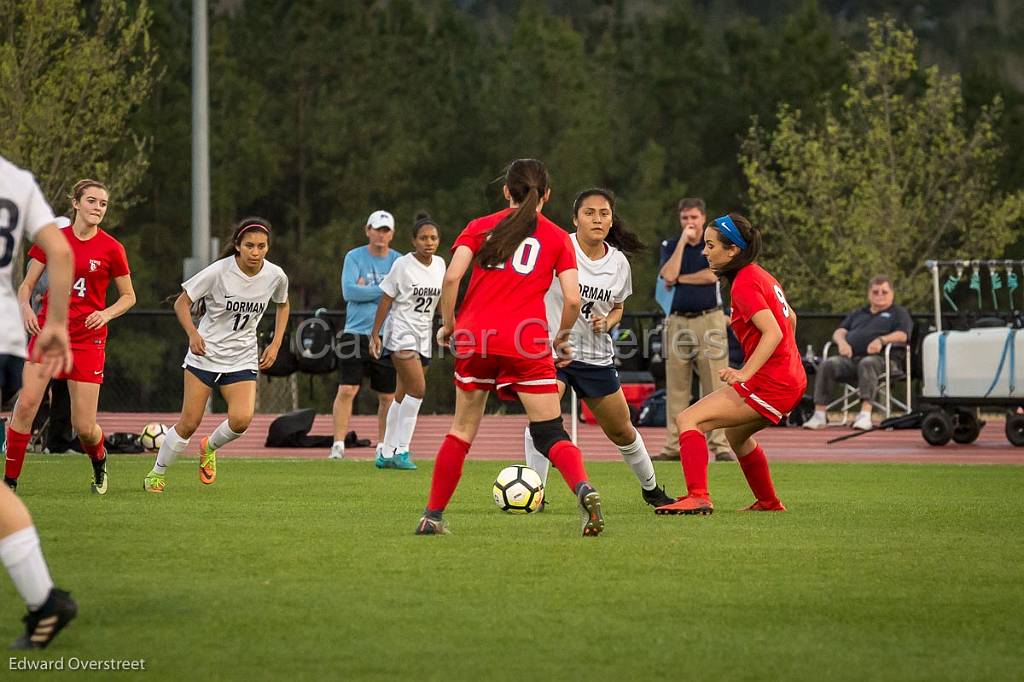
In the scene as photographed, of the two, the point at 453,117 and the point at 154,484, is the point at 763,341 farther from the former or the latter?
the point at 453,117

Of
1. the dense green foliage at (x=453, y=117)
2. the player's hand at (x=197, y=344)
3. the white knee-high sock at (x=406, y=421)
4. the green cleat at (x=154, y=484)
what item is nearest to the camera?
the player's hand at (x=197, y=344)

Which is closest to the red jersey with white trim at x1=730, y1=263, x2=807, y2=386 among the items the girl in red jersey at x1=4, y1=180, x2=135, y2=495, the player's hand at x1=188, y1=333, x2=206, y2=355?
the player's hand at x1=188, y1=333, x2=206, y2=355

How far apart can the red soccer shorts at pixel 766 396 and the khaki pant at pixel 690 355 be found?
4.90 meters

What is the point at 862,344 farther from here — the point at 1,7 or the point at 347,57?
the point at 347,57

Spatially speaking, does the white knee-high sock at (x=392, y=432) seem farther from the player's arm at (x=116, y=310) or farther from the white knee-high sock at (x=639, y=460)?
the white knee-high sock at (x=639, y=460)

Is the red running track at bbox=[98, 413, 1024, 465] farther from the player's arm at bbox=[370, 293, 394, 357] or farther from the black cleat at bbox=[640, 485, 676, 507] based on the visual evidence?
the black cleat at bbox=[640, 485, 676, 507]

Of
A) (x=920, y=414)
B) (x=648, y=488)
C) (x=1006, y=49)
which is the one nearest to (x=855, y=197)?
(x=920, y=414)

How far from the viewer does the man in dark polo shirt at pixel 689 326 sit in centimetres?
1457

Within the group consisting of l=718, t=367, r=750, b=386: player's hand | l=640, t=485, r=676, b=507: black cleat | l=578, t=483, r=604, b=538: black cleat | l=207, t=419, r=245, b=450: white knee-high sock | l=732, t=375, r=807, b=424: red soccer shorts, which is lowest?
l=640, t=485, r=676, b=507: black cleat

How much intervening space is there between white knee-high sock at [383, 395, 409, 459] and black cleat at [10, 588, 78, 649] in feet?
30.1

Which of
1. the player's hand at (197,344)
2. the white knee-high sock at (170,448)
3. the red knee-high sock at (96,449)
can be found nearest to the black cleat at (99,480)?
the red knee-high sock at (96,449)

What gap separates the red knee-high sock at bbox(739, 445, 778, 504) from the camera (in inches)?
392

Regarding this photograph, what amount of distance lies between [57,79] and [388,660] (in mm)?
24624

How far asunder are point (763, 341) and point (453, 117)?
3176 centimetres
